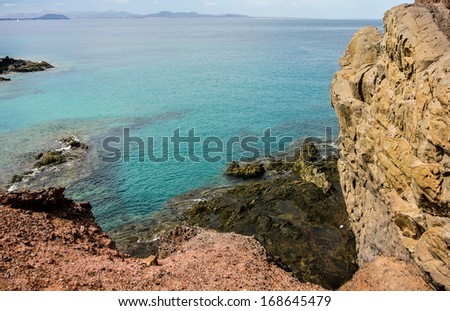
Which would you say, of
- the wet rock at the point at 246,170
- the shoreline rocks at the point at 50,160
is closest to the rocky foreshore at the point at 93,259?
the wet rock at the point at 246,170

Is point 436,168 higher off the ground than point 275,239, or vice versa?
point 436,168

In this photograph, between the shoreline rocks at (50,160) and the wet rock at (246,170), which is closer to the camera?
the wet rock at (246,170)

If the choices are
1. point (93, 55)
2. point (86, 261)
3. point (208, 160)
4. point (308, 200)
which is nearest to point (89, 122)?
A: point (208, 160)

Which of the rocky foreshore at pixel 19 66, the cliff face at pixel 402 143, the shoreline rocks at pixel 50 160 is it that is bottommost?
the shoreline rocks at pixel 50 160

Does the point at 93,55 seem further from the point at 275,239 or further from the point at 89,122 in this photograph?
the point at 275,239

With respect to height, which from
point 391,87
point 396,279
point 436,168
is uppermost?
point 391,87

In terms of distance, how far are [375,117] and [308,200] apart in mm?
11597

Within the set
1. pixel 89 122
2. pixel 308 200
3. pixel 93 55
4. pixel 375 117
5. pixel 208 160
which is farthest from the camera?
pixel 93 55

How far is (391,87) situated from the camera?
22.7 m

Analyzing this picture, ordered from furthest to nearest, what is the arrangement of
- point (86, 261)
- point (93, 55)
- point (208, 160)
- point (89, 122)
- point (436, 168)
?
point (93, 55) → point (89, 122) → point (208, 160) → point (86, 261) → point (436, 168)

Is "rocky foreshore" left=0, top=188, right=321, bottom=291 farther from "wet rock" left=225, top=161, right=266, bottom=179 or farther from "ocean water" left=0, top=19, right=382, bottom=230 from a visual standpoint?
"wet rock" left=225, top=161, right=266, bottom=179

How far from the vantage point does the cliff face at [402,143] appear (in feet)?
56.3

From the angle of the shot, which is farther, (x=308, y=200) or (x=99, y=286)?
(x=308, y=200)

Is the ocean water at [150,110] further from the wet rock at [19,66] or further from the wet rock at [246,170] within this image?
the wet rock at [19,66]
